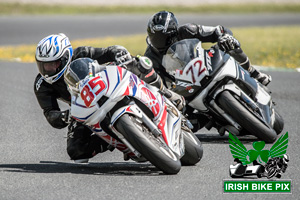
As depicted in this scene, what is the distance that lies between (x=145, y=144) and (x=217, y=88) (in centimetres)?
200

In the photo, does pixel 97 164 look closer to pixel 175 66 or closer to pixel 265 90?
pixel 175 66

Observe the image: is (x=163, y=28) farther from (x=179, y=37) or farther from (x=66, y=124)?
(x=66, y=124)

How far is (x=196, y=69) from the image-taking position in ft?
24.6

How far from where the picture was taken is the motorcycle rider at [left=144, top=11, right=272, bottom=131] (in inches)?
320

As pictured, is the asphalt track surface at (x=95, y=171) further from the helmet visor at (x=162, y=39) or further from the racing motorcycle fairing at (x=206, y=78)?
the helmet visor at (x=162, y=39)

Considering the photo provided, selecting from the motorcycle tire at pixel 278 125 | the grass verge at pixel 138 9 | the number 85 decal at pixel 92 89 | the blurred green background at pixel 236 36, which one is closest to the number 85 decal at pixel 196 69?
the motorcycle tire at pixel 278 125

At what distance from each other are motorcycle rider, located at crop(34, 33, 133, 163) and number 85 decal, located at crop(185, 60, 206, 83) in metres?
0.85

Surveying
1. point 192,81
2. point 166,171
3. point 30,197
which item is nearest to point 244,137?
point 192,81

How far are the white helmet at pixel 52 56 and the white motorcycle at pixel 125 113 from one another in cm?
78

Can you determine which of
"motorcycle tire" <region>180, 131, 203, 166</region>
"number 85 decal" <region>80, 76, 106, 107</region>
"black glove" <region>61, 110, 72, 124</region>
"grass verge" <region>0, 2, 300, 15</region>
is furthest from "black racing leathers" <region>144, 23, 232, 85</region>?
"grass verge" <region>0, 2, 300, 15</region>

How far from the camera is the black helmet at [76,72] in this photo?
6.09 metres

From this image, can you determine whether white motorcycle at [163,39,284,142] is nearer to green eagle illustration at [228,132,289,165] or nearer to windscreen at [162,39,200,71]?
windscreen at [162,39,200,71]

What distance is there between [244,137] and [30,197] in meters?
3.52

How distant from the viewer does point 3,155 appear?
727cm
